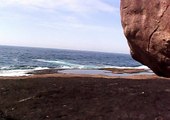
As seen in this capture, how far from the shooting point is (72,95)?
14156 mm

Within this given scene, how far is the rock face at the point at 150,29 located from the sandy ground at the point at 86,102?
4.82 metres

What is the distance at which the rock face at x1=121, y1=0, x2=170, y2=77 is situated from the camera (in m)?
20.0

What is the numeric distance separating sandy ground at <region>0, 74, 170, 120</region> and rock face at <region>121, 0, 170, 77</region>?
4.82 m

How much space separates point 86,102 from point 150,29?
30.4 ft

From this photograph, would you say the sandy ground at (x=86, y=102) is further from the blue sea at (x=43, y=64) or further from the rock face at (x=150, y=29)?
the blue sea at (x=43, y=64)

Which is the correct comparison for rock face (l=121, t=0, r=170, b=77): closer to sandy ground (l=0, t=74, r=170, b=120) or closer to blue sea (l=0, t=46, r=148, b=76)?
sandy ground (l=0, t=74, r=170, b=120)

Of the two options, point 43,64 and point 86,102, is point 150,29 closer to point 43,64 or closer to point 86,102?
point 86,102

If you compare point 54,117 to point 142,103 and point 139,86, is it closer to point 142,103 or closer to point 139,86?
point 142,103

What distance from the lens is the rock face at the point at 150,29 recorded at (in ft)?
65.6

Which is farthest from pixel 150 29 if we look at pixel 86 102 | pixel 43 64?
pixel 43 64

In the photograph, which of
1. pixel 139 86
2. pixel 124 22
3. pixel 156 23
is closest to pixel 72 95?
pixel 139 86

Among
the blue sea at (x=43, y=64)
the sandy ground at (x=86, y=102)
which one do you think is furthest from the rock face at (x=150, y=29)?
the blue sea at (x=43, y=64)

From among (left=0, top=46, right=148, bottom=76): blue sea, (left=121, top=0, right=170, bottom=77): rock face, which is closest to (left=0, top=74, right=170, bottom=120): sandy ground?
(left=121, top=0, right=170, bottom=77): rock face

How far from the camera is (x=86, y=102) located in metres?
12.9
